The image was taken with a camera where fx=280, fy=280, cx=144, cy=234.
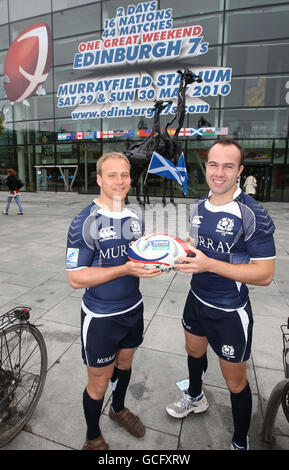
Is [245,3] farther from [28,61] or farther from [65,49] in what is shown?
[28,61]

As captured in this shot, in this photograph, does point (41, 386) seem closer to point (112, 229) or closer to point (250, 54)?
point (112, 229)

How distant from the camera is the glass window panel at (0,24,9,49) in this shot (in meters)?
21.6

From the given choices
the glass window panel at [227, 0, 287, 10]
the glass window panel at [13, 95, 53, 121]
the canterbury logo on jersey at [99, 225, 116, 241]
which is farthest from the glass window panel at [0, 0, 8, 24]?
the canterbury logo on jersey at [99, 225, 116, 241]

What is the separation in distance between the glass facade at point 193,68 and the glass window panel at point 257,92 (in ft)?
0.18

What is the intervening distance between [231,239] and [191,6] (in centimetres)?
2024

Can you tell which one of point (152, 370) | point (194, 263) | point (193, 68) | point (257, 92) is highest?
point (193, 68)

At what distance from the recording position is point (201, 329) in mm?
2186

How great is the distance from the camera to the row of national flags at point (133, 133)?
1709 cm

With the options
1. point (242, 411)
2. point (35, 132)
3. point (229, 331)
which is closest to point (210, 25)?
point (35, 132)

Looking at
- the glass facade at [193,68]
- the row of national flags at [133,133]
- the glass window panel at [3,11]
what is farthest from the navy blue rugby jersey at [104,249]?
the glass window panel at [3,11]

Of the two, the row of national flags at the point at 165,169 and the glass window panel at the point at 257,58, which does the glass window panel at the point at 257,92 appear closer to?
the glass window panel at the point at 257,58

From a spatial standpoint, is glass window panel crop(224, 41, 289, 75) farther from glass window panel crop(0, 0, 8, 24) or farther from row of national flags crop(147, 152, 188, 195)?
glass window panel crop(0, 0, 8, 24)

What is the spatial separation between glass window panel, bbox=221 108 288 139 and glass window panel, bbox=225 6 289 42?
3962 millimetres

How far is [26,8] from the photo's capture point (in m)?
20.7
